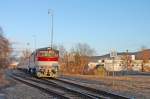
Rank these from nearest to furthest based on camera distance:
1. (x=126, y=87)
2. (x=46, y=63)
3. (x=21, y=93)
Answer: (x=21, y=93), (x=126, y=87), (x=46, y=63)

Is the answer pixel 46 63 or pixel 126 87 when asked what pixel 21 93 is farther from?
pixel 46 63

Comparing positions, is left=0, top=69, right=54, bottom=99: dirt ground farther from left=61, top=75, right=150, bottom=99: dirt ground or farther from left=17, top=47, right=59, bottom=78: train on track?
left=17, top=47, right=59, bottom=78: train on track

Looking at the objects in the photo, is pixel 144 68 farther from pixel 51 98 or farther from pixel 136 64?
pixel 51 98

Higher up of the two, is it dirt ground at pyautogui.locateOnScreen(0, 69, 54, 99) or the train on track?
the train on track

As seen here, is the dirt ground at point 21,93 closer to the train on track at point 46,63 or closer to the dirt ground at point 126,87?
the dirt ground at point 126,87

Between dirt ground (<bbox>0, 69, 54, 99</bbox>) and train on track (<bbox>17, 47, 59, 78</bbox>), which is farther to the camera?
train on track (<bbox>17, 47, 59, 78</bbox>)

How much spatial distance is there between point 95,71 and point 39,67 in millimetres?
28171

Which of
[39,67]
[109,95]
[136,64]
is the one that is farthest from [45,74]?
[136,64]

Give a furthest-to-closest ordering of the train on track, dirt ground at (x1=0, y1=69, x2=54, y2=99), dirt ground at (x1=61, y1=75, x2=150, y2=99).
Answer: the train on track → dirt ground at (x1=61, y1=75, x2=150, y2=99) → dirt ground at (x1=0, y1=69, x2=54, y2=99)

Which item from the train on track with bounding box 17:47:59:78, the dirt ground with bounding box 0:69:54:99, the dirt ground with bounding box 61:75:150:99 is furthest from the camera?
the train on track with bounding box 17:47:59:78

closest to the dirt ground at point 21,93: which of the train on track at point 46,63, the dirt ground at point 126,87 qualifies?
the dirt ground at point 126,87

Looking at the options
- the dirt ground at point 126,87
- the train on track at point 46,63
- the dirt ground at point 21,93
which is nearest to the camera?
the dirt ground at point 21,93

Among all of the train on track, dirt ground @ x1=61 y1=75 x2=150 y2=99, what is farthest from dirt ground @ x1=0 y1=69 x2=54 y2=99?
the train on track

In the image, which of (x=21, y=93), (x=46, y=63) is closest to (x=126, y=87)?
(x=21, y=93)
